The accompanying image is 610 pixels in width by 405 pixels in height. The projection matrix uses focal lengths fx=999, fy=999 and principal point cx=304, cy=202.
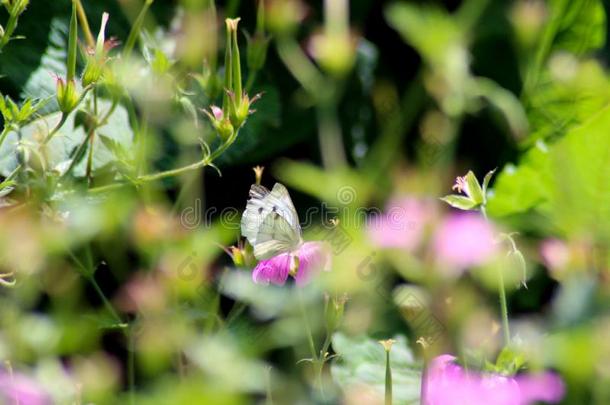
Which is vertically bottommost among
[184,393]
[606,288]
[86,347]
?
[86,347]

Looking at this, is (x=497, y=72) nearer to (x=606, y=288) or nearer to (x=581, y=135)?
(x=581, y=135)

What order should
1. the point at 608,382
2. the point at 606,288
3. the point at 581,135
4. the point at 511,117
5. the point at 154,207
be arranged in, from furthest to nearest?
1. the point at 511,117
2. the point at 581,135
3. the point at 154,207
4. the point at 606,288
5. the point at 608,382

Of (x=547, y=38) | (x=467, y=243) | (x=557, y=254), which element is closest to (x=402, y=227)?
(x=467, y=243)

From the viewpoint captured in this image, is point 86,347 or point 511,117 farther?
point 511,117

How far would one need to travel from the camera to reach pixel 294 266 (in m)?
0.55

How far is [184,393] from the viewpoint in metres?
0.27

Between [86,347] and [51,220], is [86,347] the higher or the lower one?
the lower one

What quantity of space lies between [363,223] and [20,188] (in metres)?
0.26

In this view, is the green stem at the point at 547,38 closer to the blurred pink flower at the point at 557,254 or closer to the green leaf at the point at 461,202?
the blurred pink flower at the point at 557,254

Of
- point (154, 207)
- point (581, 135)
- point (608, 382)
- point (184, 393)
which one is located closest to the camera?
point (184, 393)

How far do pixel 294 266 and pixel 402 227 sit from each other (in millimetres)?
87

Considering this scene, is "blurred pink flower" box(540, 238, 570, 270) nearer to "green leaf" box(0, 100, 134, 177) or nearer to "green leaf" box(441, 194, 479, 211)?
"green leaf" box(441, 194, 479, 211)

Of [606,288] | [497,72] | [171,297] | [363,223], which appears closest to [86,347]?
[171,297]

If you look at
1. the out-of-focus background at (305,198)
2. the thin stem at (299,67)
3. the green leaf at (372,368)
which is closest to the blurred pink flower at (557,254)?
the out-of-focus background at (305,198)
